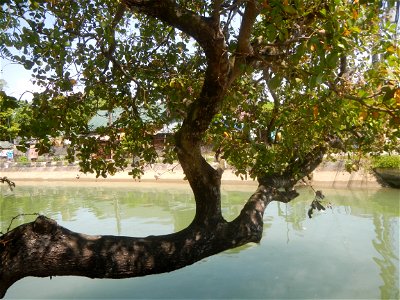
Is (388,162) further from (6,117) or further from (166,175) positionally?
(6,117)

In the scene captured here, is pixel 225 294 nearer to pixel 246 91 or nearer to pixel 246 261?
pixel 246 261

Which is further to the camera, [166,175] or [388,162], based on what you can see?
[166,175]

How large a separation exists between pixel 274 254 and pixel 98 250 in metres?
5.42

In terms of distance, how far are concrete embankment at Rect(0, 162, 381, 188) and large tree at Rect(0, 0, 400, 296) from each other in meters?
5.32

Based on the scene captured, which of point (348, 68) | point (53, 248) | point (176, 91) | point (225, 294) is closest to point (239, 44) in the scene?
point (176, 91)

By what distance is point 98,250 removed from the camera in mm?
2529

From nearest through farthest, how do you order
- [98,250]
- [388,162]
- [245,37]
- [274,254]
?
[98,250] → [245,37] → [274,254] → [388,162]

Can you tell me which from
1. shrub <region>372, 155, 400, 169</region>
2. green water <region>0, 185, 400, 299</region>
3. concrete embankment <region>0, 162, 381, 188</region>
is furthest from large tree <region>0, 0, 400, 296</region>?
shrub <region>372, 155, 400, 169</region>

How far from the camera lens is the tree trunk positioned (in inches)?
89.0

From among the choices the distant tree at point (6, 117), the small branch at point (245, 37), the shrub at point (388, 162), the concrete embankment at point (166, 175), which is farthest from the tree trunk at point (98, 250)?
the shrub at point (388, 162)

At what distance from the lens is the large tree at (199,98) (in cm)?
235

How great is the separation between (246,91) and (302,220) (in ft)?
22.2

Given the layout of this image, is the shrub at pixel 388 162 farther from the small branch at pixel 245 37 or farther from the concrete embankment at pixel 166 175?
the small branch at pixel 245 37

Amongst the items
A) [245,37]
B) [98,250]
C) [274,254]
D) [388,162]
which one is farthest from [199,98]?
[388,162]
